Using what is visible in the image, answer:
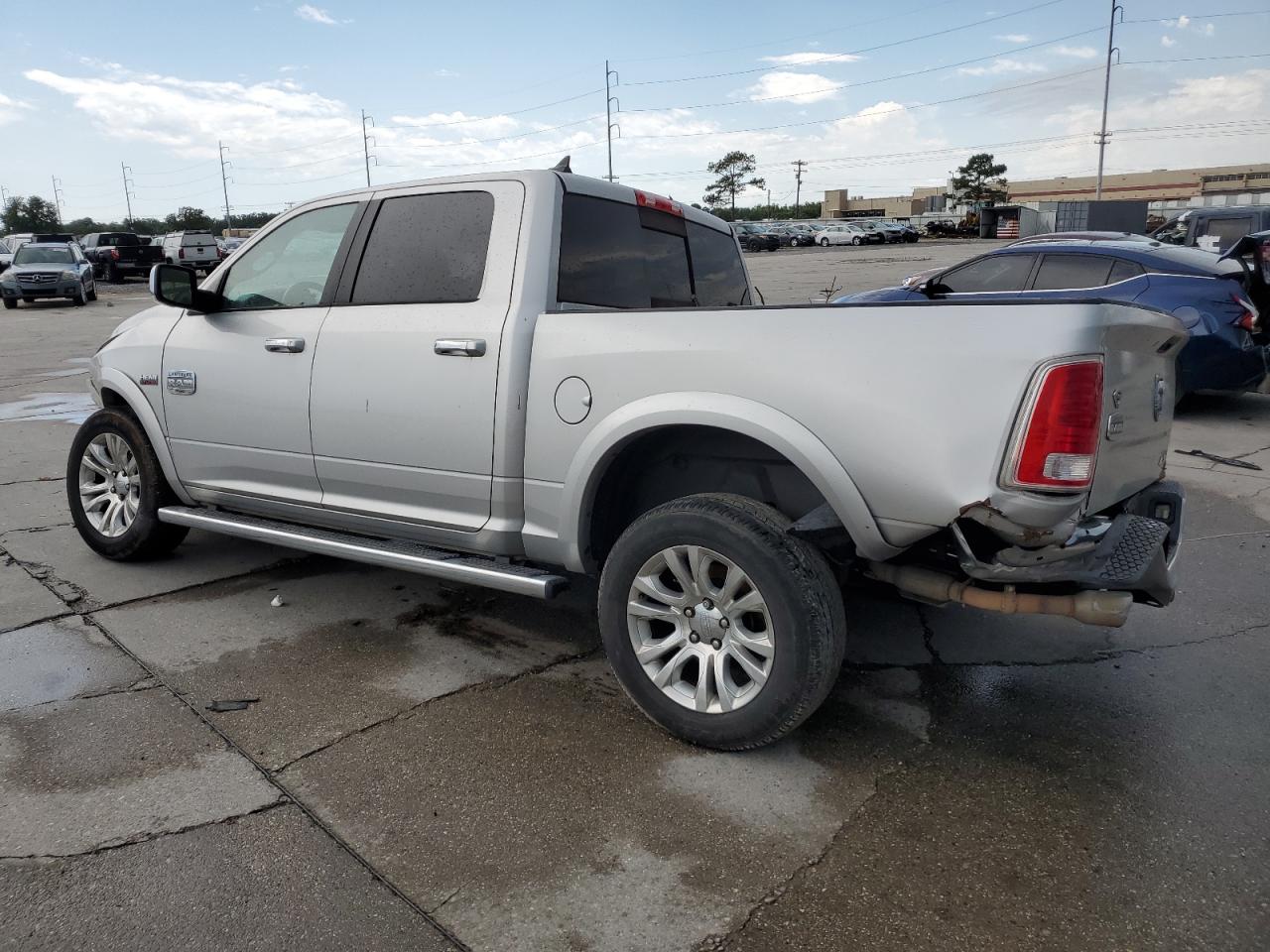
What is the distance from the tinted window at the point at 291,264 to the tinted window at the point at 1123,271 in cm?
662

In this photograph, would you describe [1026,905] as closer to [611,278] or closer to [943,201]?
[611,278]

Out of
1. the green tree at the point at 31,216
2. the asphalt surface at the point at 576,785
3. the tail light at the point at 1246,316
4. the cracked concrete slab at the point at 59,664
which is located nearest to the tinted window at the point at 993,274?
the tail light at the point at 1246,316

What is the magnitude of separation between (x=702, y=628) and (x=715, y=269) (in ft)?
6.97

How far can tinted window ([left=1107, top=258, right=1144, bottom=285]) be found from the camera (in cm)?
805

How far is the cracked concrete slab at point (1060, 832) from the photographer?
7.57ft

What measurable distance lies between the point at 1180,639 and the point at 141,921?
394cm

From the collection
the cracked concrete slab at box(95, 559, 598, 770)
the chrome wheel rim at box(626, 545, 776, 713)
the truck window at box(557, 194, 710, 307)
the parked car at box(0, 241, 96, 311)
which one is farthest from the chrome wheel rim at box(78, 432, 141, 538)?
the parked car at box(0, 241, 96, 311)

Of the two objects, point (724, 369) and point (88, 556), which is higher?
point (724, 369)

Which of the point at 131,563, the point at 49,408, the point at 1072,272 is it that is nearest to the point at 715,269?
the point at 131,563

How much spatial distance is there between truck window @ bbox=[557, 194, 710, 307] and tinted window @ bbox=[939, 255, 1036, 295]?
5062mm

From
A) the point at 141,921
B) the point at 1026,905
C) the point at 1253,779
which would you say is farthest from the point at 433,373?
the point at 1253,779

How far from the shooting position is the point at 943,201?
93.1 metres

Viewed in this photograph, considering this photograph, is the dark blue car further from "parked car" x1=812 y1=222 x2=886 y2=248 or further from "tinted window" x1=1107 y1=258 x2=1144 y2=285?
"parked car" x1=812 y1=222 x2=886 y2=248

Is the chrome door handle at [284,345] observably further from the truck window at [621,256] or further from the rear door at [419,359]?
the truck window at [621,256]
